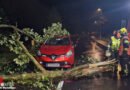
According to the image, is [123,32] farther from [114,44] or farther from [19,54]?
[19,54]

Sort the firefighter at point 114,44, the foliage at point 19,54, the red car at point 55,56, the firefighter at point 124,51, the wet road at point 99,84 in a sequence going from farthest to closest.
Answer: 1. the firefighter at point 114,44
2. the red car at point 55,56
3. the firefighter at point 124,51
4. the foliage at point 19,54
5. the wet road at point 99,84

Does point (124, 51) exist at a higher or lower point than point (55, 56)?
higher

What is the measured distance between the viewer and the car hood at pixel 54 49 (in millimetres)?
7414

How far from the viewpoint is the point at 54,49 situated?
7711 millimetres

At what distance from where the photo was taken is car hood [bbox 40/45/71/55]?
7.41 metres

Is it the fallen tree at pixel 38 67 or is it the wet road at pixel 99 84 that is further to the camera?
the fallen tree at pixel 38 67

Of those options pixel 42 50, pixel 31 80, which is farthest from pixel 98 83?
pixel 42 50

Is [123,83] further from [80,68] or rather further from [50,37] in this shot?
[50,37]

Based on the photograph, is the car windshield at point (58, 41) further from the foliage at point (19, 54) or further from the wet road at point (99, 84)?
the wet road at point (99, 84)

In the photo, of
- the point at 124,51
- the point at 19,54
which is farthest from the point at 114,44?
the point at 19,54

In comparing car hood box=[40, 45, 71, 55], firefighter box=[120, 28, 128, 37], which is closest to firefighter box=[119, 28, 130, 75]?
firefighter box=[120, 28, 128, 37]

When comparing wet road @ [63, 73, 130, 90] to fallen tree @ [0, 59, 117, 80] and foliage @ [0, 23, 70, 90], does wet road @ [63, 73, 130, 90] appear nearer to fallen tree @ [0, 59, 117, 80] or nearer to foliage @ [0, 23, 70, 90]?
fallen tree @ [0, 59, 117, 80]

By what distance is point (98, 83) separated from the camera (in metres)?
5.78

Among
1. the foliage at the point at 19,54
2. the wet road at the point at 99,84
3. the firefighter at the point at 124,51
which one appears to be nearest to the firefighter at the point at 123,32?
the firefighter at the point at 124,51
